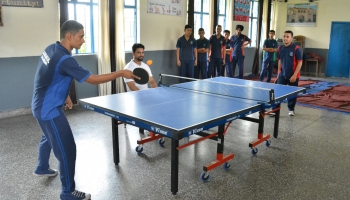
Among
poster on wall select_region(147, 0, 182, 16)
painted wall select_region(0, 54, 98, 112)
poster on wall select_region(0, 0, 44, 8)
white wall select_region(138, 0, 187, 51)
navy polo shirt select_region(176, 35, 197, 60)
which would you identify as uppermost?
poster on wall select_region(147, 0, 182, 16)

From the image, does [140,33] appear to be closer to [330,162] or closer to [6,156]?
[6,156]

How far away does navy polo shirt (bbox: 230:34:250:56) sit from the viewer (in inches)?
335

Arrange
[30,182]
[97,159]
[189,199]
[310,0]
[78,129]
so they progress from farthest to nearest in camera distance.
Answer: [310,0], [78,129], [97,159], [30,182], [189,199]

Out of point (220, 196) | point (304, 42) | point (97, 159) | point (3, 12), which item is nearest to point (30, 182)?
point (97, 159)

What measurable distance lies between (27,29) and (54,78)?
352 cm

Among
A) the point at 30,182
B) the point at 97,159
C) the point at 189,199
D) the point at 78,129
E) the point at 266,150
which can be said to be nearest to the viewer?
the point at 189,199

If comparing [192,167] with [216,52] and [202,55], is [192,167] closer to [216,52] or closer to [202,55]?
[202,55]

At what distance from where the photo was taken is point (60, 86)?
2.39 metres

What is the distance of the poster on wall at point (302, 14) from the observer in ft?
35.9

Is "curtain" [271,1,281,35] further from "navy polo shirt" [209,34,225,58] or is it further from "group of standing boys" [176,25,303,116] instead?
"navy polo shirt" [209,34,225,58]

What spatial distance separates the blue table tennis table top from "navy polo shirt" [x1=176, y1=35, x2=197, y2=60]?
3701 mm

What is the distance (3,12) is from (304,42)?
32.1ft

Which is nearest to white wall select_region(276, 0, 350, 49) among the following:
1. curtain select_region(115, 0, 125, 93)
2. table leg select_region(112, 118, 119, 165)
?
curtain select_region(115, 0, 125, 93)

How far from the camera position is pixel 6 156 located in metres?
3.62
